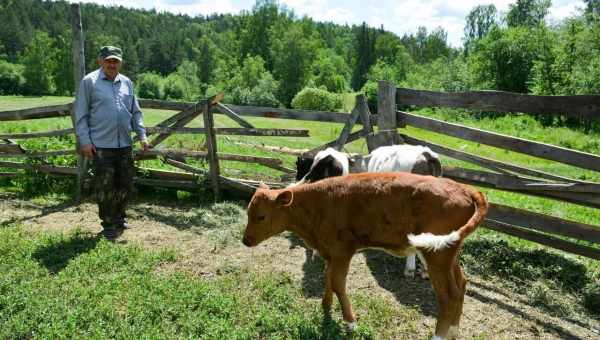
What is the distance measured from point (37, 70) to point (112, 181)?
274ft

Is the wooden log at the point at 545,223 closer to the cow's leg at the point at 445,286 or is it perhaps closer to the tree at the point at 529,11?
the cow's leg at the point at 445,286

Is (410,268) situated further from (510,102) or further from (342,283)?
(510,102)

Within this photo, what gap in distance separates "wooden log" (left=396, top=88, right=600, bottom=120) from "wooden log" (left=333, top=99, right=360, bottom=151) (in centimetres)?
75

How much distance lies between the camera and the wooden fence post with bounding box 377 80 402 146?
719 cm

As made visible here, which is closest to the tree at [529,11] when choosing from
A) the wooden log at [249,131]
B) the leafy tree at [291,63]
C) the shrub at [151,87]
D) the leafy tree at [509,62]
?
the leafy tree at [509,62]

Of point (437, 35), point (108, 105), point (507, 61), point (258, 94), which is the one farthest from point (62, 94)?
point (437, 35)

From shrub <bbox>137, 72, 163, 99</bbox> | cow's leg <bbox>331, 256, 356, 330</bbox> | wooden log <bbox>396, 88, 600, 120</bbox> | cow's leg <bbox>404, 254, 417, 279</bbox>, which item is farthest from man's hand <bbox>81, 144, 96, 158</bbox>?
shrub <bbox>137, 72, 163, 99</bbox>

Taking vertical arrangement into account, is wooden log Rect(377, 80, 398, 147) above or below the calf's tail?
above

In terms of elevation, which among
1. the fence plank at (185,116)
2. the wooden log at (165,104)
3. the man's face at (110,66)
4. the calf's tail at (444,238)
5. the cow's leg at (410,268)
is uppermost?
the man's face at (110,66)

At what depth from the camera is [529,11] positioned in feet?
225

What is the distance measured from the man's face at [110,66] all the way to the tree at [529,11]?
7233cm

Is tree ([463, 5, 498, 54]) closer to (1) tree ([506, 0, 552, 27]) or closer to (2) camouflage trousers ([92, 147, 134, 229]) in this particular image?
(1) tree ([506, 0, 552, 27])

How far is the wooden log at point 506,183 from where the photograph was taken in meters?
5.77

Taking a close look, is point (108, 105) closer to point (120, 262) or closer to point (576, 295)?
point (120, 262)
